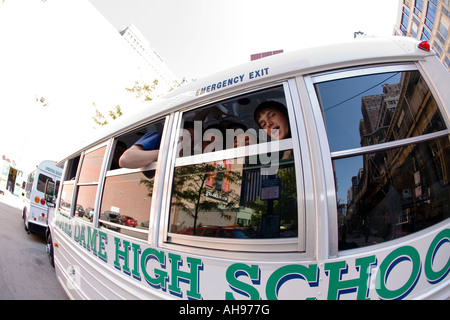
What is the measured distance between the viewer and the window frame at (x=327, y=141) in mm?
1024

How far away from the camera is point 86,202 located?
8.62ft

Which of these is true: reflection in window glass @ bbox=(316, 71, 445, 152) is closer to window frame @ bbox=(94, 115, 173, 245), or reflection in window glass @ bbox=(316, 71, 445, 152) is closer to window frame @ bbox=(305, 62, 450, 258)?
window frame @ bbox=(305, 62, 450, 258)

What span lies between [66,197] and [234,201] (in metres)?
3.62

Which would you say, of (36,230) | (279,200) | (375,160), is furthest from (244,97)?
(36,230)

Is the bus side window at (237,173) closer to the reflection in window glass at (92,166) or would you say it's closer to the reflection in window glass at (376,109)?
the reflection in window glass at (376,109)

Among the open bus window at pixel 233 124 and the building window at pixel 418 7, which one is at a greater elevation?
the building window at pixel 418 7

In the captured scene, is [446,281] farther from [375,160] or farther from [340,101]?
[340,101]

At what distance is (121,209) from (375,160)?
2192 mm

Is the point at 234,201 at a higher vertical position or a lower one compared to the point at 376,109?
lower

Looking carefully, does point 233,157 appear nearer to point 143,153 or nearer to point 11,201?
point 143,153

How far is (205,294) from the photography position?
4.09 feet

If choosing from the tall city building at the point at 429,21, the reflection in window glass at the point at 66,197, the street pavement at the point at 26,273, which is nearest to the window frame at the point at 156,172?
the reflection in window glass at the point at 66,197

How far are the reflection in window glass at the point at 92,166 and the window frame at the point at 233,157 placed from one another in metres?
1.38

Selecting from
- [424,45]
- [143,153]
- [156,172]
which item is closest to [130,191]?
[143,153]
